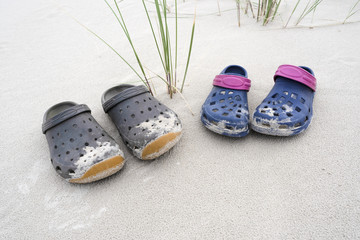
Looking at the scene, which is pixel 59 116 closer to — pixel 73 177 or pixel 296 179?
pixel 73 177

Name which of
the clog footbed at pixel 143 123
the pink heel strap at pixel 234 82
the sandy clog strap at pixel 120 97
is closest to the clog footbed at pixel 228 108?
the pink heel strap at pixel 234 82

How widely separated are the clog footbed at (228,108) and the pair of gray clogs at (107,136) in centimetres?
15

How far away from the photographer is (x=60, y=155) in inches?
36.3

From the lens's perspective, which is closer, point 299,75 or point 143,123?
point 143,123

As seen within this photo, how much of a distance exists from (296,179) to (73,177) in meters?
0.82

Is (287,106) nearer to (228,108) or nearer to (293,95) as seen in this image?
(293,95)

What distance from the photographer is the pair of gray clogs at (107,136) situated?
890mm

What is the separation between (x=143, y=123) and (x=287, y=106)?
60 cm

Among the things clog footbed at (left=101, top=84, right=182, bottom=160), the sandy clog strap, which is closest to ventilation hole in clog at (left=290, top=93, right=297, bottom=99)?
clog footbed at (left=101, top=84, right=182, bottom=160)

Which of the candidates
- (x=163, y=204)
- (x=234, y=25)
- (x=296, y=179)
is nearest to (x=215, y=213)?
(x=163, y=204)

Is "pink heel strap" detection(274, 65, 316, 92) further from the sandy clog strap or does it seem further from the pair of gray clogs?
the sandy clog strap

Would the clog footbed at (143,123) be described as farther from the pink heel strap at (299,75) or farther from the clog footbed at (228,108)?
the pink heel strap at (299,75)

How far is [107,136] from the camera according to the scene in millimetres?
996

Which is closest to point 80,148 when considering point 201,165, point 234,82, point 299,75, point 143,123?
point 143,123
